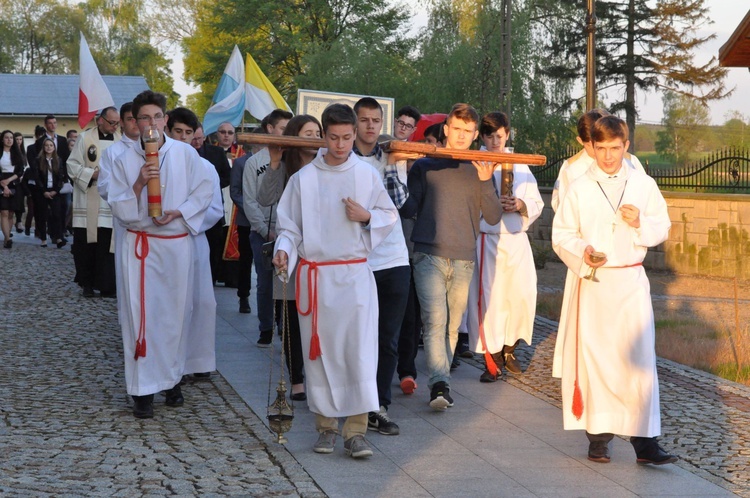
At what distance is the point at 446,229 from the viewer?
765 centimetres

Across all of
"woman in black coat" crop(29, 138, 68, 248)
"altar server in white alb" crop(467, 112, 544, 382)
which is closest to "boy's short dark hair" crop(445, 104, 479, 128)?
"altar server in white alb" crop(467, 112, 544, 382)

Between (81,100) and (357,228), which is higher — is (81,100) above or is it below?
above

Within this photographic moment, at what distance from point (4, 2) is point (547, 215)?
63.8 m

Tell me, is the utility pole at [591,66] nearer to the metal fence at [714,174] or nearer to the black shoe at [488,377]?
the metal fence at [714,174]

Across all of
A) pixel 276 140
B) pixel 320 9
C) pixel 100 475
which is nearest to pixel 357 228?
pixel 276 140

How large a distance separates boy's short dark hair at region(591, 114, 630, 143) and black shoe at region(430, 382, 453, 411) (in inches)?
80.1

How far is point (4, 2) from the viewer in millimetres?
75375

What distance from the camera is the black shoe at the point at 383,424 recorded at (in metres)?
6.80

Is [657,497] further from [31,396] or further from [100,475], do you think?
[31,396]

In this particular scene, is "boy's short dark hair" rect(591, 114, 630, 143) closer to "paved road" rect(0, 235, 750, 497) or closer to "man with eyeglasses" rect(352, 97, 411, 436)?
"man with eyeglasses" rect(352, 97, 411, 436)

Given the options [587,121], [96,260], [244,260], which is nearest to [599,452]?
[587,121]

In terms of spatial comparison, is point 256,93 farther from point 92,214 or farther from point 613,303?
point 613,303

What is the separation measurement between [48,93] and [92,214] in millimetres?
46697

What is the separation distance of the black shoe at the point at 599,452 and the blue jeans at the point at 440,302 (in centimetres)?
139
